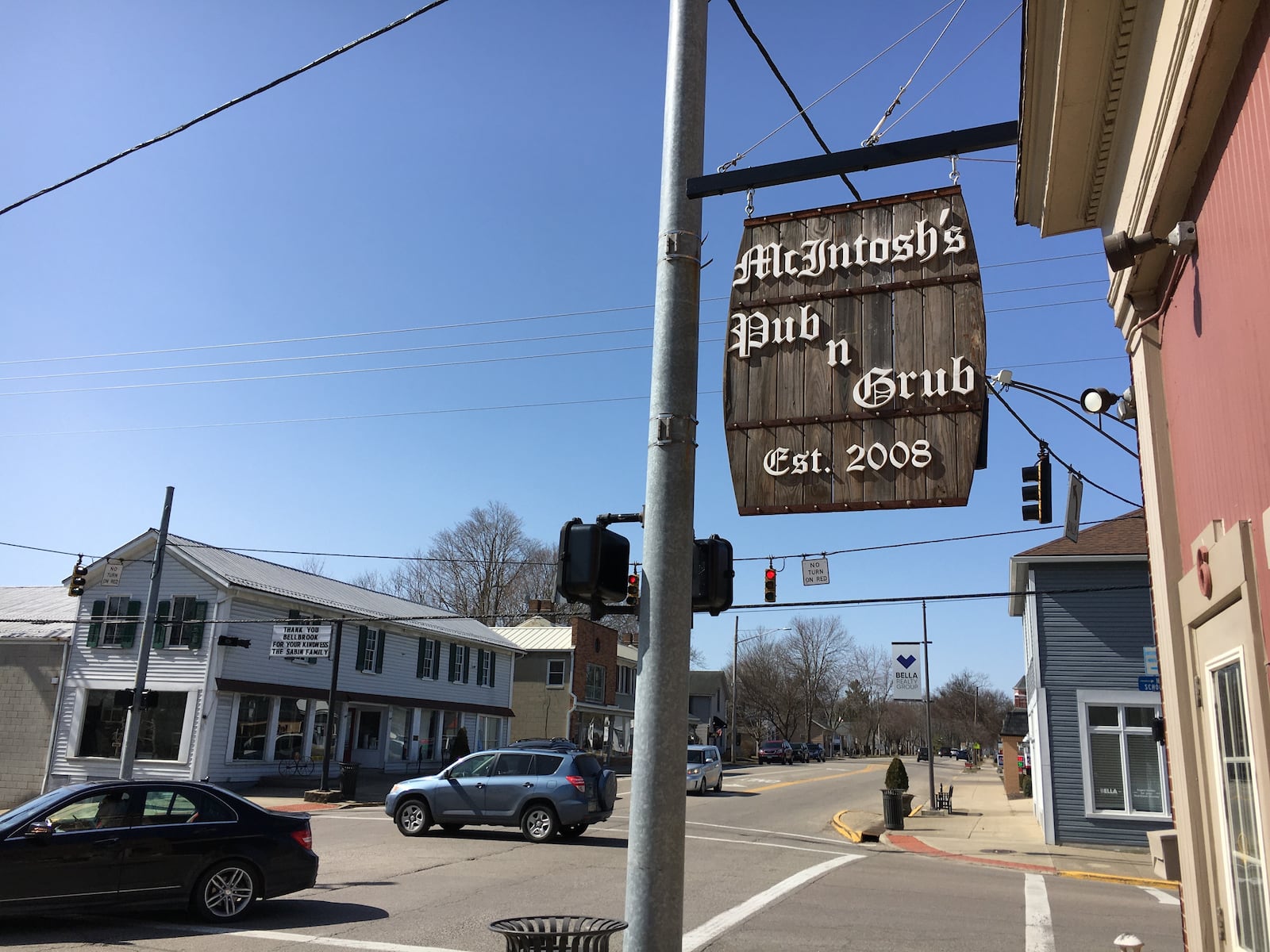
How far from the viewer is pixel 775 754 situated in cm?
7369

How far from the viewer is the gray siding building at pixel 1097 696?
19.8 metres

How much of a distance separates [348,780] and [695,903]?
1752 cm

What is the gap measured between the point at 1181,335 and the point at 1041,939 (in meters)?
7.85

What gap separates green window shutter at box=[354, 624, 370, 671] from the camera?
35.2m

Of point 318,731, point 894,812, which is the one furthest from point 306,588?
point 894,812

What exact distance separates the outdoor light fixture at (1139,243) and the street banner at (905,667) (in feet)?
82.7

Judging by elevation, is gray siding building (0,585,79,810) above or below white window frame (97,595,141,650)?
below

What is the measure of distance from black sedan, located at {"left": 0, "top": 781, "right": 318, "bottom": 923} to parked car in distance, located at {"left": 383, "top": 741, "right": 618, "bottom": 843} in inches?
290

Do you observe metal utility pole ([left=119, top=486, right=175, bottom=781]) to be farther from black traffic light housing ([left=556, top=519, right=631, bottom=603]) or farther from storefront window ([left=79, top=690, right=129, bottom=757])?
black traffic light housing ([left=556, top=519, right=631, bottom=603])

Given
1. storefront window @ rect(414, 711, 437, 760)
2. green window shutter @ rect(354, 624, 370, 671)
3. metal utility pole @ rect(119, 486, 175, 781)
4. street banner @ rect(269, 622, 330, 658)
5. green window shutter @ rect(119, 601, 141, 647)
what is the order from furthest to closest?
storefront window @ rect(414, 711, 437, 760), green window shutter @ rect(354, 624, 370, 671), green window shutter @ rect(119, 601, 141, 647), street banner @ rect(269, 622, 330, 658), metal utility pole @ rect(119, 486, 175, 781)

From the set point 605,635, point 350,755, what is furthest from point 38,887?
point 605,635

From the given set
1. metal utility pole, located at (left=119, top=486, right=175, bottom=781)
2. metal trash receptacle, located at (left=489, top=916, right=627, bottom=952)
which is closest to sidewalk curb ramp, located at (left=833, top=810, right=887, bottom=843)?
metal utility pole, located at (left=119, top=486, right=175, bottom=781)

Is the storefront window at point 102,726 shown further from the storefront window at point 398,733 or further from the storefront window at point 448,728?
the storefront window at point 448,728

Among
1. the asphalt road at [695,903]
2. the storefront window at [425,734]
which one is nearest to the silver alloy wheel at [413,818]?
the asphalt road at [695,903]
